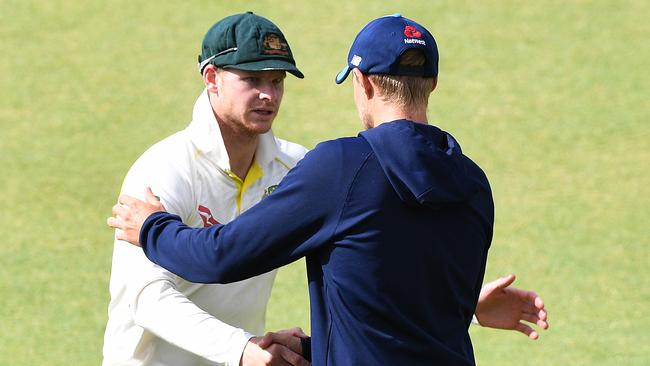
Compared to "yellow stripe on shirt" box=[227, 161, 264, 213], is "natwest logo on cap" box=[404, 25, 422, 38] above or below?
above

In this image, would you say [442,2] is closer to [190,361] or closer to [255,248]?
[190,361]

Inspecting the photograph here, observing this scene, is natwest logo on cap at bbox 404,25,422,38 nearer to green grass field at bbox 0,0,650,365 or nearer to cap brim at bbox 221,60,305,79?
cap brim at bbox 221,60,305,79

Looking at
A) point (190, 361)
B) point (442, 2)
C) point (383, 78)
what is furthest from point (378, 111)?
point (442, 2)

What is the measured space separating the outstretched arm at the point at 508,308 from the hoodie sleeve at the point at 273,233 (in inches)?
Answer: 45.1

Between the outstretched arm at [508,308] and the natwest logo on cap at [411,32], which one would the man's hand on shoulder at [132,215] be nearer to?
the natwest logo on cap at [411,32]

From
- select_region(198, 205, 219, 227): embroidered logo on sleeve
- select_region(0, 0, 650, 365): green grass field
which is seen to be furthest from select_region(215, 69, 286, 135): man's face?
select_region(0, 0, 650, 365): green grass field

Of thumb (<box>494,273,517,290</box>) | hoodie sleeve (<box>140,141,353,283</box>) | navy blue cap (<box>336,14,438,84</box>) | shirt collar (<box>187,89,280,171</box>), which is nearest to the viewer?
hoodie sleeve (<box>140,141,353,283</box>)

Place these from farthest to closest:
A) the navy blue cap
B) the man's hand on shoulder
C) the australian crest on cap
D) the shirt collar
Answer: the shirt collar, the australian crest on cap, the man's hand on shoulder, the navy blue cap

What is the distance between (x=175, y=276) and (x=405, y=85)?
121 cm

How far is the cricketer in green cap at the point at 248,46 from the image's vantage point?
15.4ft

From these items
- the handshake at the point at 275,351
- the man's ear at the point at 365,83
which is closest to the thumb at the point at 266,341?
the handshake at the point at 275,351

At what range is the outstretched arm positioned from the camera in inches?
184

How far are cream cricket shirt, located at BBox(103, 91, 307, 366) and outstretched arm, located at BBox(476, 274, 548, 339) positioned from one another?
889 mm

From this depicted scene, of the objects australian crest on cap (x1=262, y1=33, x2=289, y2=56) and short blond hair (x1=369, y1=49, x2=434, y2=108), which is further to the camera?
australian crest on cap (x1=262, y1=33, x2=289, y2=56)
